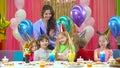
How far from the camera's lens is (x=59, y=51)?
3.62 meters

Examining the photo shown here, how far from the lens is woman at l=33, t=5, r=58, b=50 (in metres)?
4.34

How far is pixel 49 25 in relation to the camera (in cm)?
448

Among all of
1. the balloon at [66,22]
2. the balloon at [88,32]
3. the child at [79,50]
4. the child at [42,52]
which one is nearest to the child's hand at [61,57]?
the child at [42,52]

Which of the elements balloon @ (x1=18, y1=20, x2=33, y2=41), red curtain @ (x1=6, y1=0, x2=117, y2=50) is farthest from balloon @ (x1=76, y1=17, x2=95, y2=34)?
balloon @ (x1=18, y1=20, x2=33, y2=41)

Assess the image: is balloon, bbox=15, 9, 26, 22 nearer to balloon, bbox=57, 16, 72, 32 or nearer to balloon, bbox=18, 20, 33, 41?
balloon, bbox=18, 20, 33, 41

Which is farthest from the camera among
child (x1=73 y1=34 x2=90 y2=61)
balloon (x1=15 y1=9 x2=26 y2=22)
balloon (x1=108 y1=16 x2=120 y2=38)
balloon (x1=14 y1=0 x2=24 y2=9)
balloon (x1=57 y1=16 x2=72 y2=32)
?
balloon (x1=14 y1=0 x2=24 y2=9)

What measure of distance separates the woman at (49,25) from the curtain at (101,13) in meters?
1.45

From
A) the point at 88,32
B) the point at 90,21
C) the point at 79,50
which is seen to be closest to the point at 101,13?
the point at 90,21

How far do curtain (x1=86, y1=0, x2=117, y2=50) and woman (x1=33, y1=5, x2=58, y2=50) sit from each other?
1449 mm

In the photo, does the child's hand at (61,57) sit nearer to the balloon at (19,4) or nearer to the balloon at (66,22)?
the balloon at (66,22)

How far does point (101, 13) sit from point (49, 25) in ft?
5.56

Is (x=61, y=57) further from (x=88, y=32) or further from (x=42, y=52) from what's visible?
(x=88, y=32)

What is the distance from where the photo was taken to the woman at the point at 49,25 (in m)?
4.34

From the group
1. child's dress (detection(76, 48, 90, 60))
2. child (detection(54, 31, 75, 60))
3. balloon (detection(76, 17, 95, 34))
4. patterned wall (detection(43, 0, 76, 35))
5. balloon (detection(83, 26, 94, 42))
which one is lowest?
child's dress (detection(76, 48, 90, 60))
